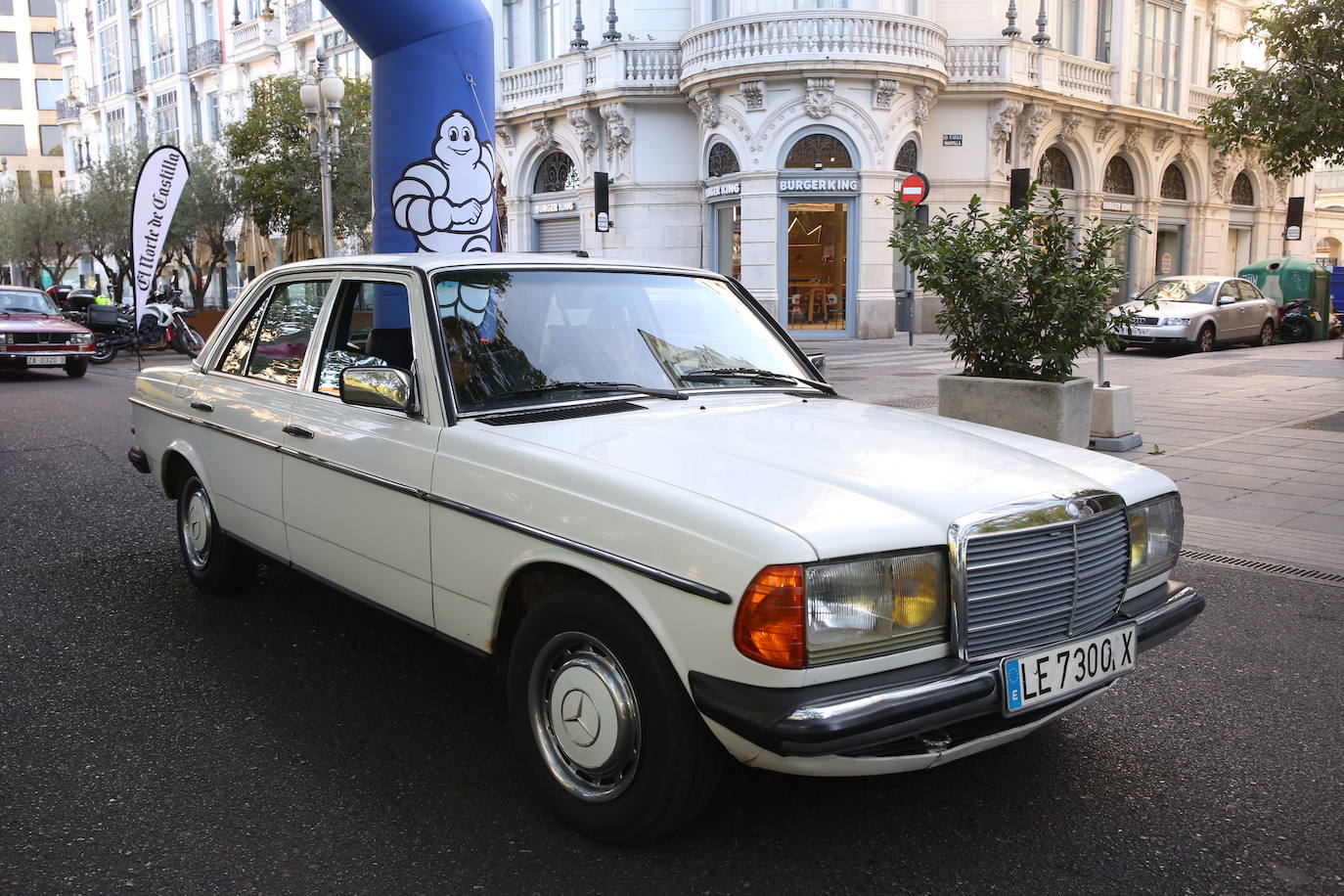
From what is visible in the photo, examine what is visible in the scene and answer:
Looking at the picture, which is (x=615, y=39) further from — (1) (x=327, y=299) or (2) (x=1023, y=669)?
(2) (x=1023, y=669)

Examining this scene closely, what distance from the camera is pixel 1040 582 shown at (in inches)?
111

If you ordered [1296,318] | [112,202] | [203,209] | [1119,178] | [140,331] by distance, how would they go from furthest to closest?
[112,202], [203,209], [1119,178], [1296,318], [140,331]

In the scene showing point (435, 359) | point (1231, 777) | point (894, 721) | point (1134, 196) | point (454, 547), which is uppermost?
point (1134, 196)

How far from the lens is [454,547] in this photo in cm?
333

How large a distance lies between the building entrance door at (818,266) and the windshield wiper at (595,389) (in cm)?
2268

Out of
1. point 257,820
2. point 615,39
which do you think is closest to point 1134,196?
point 615,39

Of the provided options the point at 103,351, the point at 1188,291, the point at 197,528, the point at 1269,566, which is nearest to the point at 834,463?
the point at 197,528

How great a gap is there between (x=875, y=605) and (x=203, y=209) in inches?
1383

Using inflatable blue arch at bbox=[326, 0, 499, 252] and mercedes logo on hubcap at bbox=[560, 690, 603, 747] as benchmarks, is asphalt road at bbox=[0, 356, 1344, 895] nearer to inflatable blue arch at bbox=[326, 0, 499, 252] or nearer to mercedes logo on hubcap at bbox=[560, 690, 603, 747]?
mercedes logo on hubcap at bbox=[560, 690, 603, 747]

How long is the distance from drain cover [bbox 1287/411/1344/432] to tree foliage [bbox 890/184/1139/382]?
4039mm

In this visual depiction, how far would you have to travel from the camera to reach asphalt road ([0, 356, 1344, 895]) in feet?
9.20

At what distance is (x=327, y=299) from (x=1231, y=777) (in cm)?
361

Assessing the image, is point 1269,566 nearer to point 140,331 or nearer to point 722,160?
point 140,331

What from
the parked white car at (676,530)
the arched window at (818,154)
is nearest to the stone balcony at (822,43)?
the arched window at (818,154)
